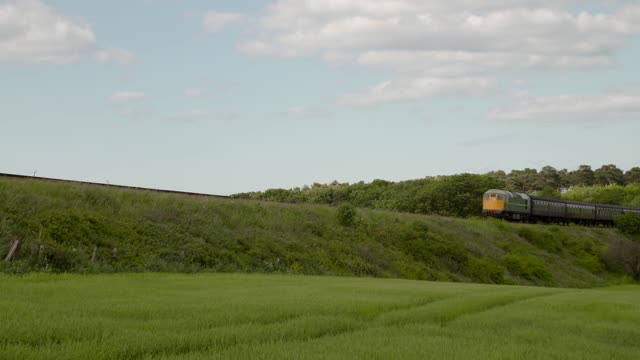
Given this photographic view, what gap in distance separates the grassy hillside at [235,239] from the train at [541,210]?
555 inches

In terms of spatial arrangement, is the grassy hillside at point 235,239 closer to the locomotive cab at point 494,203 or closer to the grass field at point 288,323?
the grass field at point 288,323

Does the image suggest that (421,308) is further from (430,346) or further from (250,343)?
(250,343)

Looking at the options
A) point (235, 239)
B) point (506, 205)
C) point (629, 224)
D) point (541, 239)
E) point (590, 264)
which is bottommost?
point (590, 264)

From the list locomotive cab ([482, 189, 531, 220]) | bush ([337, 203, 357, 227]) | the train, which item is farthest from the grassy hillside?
the train

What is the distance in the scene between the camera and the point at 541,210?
84.2 m

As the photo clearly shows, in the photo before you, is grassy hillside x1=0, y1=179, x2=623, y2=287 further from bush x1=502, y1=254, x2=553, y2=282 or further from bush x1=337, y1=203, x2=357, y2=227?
bush x1=337, y1=203, x2=357, y2=227

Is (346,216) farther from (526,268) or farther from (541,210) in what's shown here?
(541,210)

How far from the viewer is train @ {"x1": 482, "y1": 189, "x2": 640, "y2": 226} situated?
7988 cm

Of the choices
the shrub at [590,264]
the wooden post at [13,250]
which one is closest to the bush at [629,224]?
the shrub at [590,264]

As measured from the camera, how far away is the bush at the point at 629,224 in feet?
303

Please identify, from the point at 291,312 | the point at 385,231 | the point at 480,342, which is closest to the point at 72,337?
the point at 291,312

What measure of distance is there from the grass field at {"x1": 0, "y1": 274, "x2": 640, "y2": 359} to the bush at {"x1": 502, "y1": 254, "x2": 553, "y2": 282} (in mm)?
35057

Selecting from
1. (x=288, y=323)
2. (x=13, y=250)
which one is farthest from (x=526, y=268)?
(x=288, y=323)

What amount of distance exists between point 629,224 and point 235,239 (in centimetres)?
7017
